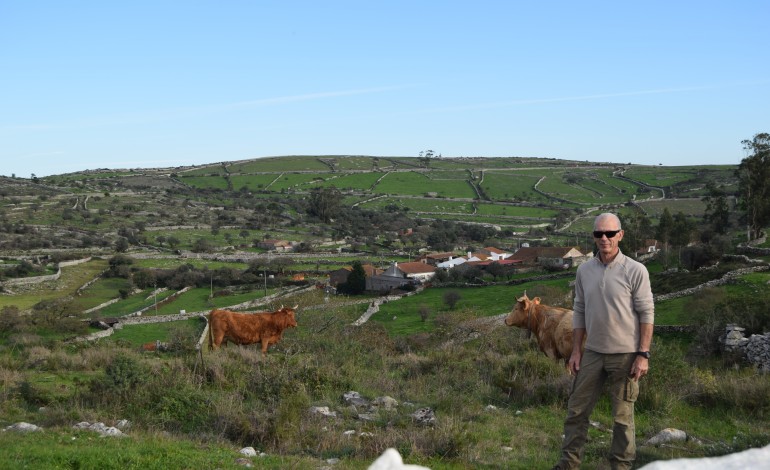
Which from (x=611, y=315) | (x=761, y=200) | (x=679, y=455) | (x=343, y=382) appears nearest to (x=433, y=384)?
(x=343, y=382)

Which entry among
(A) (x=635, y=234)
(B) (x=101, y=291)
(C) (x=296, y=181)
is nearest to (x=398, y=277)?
(A) (x=635, y=234)

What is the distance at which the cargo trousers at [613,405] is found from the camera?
599cm

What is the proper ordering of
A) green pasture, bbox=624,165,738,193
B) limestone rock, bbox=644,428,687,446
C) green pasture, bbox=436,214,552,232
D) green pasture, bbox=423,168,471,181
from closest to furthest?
limestone rock, bbox=644,428,687,446 → green pasture, bbox=436,214,552,232 → green pasture, bbox=624,165,738,193 → green pasture, bbox=423,168,471,181

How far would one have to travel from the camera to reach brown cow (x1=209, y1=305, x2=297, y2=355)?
1572 cm

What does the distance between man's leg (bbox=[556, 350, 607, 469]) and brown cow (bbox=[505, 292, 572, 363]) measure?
502 cm

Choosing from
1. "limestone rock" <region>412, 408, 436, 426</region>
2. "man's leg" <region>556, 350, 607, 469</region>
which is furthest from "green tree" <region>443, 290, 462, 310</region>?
"man's leg" <region>556, 350, 607, 469</region>

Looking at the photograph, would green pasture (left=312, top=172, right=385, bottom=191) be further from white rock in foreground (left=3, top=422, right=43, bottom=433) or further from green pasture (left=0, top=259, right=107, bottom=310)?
white rock in foreground (left=3, top=422, right=43, bottom=433)

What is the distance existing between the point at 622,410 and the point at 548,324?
6100 millimetres

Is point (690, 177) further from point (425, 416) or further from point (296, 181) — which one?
point (425, 416)

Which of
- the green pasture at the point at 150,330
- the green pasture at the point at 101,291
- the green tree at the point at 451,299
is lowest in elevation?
the green pasture at the point at 101,291

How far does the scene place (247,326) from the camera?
15852 millimetres

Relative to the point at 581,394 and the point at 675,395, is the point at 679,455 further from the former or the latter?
the point at 675,395

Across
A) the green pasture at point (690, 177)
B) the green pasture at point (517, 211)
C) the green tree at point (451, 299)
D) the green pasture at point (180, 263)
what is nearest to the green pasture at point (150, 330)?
the green tree at point (451, 299)

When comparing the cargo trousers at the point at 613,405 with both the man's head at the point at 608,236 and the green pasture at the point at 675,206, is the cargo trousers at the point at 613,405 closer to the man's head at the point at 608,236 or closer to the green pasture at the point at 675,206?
the man's head at the point at 608,236
